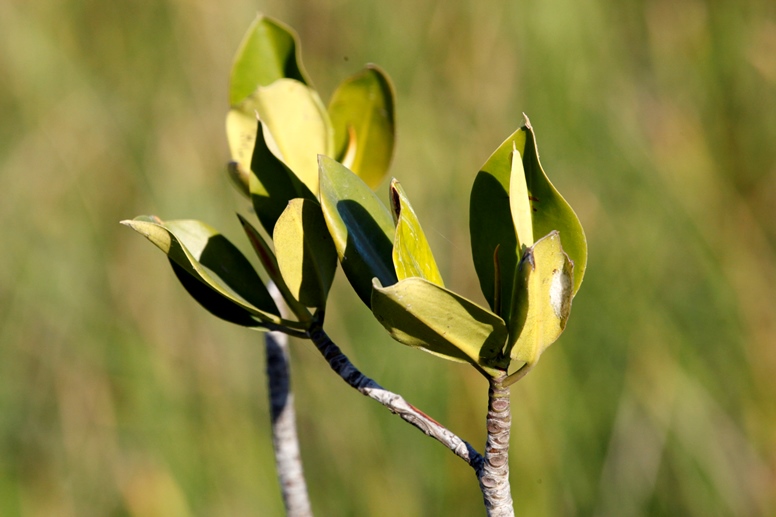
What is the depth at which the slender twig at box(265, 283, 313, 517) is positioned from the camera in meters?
0.59

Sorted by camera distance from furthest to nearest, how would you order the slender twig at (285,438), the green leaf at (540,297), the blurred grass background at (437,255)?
the blurred grass background at (437,255)
the slender twig at (285,438)
the green leaf at (540,297)

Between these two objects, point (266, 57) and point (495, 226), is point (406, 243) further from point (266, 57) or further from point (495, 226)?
point (266, 57)

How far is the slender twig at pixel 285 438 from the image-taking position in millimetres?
588

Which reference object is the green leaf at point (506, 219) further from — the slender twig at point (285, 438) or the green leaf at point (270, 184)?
the slender twig at point (285, 438)

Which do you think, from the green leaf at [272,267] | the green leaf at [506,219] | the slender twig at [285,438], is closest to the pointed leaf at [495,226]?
the green leaf at [506,219]

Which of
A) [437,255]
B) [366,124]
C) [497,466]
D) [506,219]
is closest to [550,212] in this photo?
[506,219]

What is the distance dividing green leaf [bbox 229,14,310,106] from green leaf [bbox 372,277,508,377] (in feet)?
0.97

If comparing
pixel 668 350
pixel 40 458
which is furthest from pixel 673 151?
pixel 40 458

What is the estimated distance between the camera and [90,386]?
186cm

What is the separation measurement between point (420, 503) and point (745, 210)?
1.03 m

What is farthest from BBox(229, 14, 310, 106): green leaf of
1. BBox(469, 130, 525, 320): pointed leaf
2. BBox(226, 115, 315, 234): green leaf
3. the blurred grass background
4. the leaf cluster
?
the blurred grass background

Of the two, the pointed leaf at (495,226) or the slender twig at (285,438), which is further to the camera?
the slender twig at (285,438)

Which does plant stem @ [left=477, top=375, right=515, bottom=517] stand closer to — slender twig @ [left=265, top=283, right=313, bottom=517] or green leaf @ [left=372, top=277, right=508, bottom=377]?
green leaf @ [left=372, top=277, right=508, bottom=377]

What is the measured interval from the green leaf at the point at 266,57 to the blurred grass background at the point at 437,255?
1040 mm
